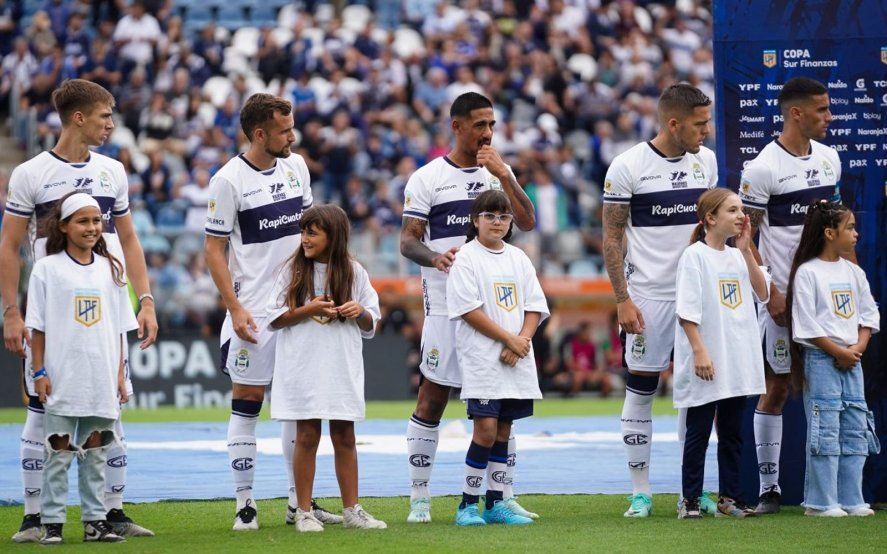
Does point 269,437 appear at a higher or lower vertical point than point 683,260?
lower

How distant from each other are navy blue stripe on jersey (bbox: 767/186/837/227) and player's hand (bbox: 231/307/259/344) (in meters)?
3.31

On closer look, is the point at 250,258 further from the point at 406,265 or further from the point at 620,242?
the point at 406,265

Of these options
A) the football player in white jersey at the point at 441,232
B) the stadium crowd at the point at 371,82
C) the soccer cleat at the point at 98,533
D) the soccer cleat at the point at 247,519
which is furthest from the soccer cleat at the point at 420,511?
the stadium crowd at the point at 371,82

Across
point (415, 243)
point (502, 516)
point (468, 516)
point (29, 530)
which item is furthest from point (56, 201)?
point (502, 516)

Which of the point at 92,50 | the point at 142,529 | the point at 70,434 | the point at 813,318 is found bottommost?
the point at 142,529

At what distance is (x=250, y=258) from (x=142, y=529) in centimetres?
169

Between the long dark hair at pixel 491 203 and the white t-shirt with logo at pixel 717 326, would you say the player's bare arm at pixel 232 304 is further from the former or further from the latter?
the white t-shirt with logo at pixel 717 326

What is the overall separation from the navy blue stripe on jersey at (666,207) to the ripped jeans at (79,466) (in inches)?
135

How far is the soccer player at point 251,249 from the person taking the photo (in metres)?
8.49

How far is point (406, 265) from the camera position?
862 inches

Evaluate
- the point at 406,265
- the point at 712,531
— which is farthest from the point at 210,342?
the point at 712,531

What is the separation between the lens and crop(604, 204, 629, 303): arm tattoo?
8.88m

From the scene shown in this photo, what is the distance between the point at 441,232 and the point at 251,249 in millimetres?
1167

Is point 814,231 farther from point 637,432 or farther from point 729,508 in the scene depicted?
point 729,508
